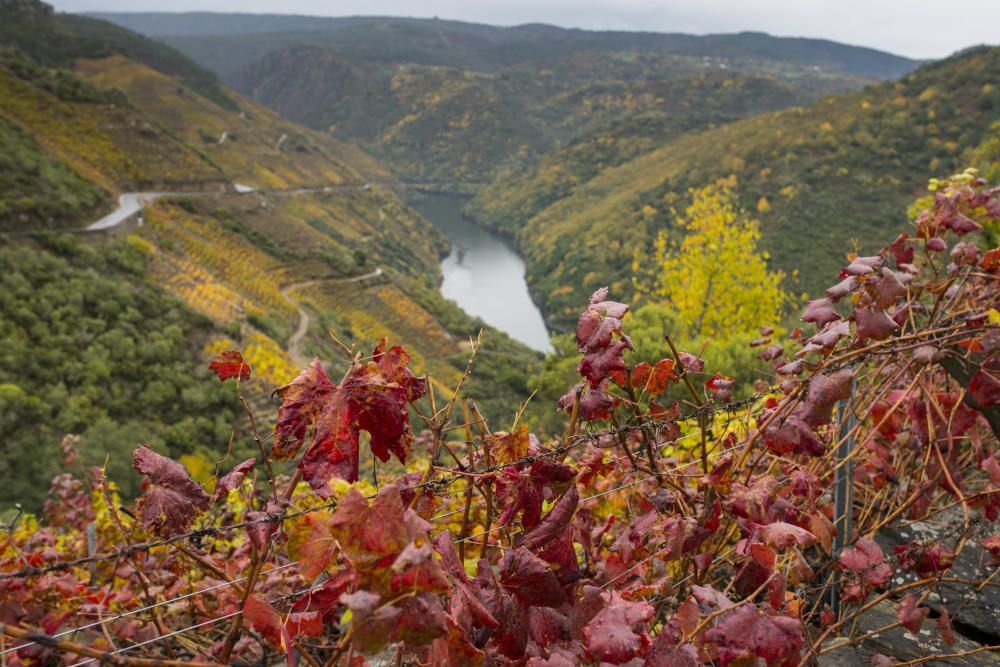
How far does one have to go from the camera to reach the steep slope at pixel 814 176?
37438mm

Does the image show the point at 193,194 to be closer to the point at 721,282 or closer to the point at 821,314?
the point at 721,282

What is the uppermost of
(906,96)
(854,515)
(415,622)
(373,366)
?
(906,96)

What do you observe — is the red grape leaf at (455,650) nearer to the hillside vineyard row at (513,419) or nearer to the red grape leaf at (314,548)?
the hillside vineyard row at (513,419)

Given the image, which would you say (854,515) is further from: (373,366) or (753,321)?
(753,321)

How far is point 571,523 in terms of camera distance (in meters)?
1.26

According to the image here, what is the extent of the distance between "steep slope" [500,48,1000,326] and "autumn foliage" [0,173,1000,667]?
33.0 metres

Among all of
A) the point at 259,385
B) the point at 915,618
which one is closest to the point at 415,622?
the point at 915,618

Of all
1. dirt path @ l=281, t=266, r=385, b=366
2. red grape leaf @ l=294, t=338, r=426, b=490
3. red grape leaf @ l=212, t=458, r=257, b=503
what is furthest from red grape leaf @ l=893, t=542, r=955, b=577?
dirt path @ l=281, t=266, r=385, b=366

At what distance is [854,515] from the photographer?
249 cm

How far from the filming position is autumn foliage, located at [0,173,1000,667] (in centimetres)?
95

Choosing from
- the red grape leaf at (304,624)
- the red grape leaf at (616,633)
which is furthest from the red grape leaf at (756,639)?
the red grape leaf at (304,624)

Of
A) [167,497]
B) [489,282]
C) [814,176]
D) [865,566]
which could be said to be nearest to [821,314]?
[865,566]

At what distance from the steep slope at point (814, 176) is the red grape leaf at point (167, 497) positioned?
3471cm

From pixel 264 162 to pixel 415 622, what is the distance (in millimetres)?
64382
